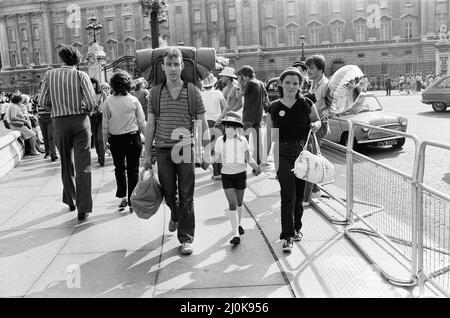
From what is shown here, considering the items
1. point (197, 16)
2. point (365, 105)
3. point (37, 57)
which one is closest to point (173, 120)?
point (365, 105)

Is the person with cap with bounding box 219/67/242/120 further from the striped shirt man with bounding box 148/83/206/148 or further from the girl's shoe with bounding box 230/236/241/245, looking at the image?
the girl's shoe with bounding box 230/236/241/245

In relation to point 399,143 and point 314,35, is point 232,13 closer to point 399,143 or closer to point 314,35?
point 314,35

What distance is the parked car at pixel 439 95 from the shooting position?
19.9 m

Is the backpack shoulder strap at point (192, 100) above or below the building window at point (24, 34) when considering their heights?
below

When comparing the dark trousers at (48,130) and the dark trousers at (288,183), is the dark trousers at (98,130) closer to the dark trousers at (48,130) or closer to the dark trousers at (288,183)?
the dark trousers at (48,130)

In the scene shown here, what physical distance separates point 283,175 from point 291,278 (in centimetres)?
114

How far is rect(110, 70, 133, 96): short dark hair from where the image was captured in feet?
21.4

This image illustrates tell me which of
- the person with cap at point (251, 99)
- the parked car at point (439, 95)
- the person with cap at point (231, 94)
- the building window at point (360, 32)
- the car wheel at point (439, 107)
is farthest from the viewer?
the building window at point (360, 32)

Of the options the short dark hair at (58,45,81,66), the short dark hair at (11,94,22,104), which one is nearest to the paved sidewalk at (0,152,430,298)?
the short dark hair at (58,45,81,66)

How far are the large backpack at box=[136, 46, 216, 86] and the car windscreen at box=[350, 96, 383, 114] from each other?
719cm

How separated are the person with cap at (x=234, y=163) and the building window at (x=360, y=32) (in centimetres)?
6610

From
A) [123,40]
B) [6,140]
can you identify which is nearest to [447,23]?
[123,40]

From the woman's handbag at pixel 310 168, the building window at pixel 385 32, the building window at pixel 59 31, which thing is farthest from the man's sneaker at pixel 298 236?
the building window at pixel 59 31

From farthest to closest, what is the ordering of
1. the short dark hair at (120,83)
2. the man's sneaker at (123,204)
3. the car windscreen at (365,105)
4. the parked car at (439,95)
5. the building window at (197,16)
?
the building window at (197,16), the parked car at (439,95), the car windscreen at (365,105), the man's sneaker at (123,204), the short dark hair at (120,83)
